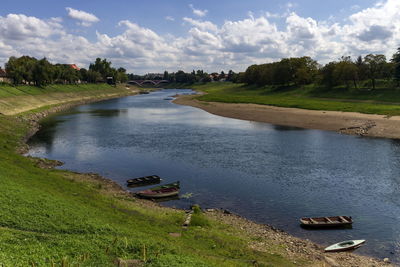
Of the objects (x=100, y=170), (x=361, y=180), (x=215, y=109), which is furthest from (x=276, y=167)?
(x=215, y=109)

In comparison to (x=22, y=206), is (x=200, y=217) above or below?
below

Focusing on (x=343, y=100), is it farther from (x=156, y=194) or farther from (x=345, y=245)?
(x=345, y=245)

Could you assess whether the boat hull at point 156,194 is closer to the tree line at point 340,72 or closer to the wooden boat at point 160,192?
the wooden boat at point 160,192

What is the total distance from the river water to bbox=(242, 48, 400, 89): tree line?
60599mm

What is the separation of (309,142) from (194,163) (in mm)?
25739

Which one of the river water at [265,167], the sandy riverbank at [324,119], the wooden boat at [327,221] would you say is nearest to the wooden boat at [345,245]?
the river water at [265,167]

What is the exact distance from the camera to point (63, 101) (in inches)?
5832

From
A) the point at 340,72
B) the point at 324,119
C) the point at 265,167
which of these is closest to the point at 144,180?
the point at 265,167

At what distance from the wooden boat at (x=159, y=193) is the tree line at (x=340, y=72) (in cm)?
10272

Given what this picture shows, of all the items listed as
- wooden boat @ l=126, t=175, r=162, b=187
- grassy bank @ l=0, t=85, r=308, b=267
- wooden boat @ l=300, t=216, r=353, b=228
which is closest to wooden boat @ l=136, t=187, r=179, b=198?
grassy bank @ l=0, t=85, r=308, b=267

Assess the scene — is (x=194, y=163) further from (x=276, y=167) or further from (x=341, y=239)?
(x=341, y=239)

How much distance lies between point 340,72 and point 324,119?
49328mm

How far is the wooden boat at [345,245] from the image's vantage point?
79.4 ft

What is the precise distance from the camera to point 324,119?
86.0 metres
